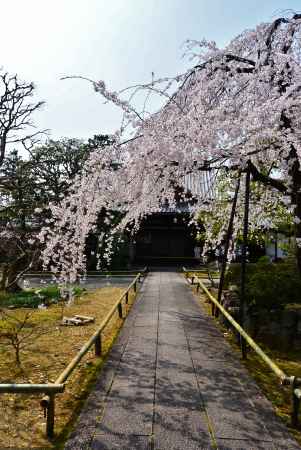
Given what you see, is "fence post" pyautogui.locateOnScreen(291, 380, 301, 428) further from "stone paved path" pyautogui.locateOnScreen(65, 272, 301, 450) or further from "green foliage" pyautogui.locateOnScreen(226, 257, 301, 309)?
"green foliage" pyautogui.locateOnScreen(226, 257, 301, 309)

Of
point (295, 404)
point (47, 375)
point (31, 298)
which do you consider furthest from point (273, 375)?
point (31, 298)

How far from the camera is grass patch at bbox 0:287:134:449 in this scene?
429 cm

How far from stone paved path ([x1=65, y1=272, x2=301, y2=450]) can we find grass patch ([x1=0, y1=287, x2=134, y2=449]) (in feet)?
0.70

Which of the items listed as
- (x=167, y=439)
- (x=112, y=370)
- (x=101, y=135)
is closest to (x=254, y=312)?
(x=112, y=370)

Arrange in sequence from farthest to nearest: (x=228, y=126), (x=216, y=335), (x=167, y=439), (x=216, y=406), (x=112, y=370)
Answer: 1. (x=216, y=335)
2. (x=112, y=370)
3. (x=228, y=126)
4. (x=216, y=406)
5. (x=167, y=439)

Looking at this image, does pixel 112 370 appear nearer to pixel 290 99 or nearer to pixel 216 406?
pixel 216 406

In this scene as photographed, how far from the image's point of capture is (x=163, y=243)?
3080 cm

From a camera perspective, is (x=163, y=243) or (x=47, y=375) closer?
(x=47, y=375)

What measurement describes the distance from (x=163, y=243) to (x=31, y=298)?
17867 millimetres

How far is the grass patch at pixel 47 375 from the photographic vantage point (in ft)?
14.1

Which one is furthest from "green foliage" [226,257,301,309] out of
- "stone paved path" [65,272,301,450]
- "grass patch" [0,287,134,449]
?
"grass patch" [0,287,134,449]

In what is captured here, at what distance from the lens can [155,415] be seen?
458cm

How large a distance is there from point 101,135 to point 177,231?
9.67 metres

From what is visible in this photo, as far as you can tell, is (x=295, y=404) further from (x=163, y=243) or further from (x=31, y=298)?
(x=163, y=243)
